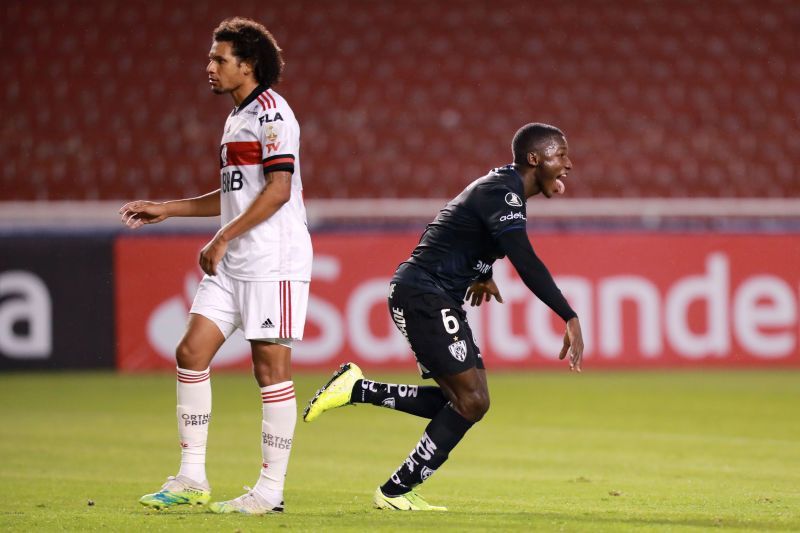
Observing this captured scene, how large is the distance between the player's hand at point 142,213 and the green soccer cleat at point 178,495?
46.4 inches

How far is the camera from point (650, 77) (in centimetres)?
1598

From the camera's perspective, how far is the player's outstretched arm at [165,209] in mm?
5633

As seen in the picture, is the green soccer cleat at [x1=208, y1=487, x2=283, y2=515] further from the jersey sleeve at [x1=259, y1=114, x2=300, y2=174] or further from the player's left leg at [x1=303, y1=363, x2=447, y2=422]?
the jersey sleeve at [x1=259, y1=114, x2=300, y2=174]

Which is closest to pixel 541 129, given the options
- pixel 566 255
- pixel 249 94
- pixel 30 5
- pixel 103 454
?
pixel 249 94

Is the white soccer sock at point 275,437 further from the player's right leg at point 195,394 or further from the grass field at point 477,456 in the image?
the player's right leg at point 195,394

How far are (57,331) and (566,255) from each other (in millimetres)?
5073

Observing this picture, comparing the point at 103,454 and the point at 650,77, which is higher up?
the point at 650,77

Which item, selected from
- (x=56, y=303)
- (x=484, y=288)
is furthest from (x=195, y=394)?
(x=56, y=303)

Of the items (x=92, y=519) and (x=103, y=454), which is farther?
(x=103, y=454)

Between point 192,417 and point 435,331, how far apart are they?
3.57 feet

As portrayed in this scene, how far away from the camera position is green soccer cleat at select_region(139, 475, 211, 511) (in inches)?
204

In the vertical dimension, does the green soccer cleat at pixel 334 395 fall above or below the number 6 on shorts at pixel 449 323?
below

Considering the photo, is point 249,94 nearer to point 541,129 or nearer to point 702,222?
point 541,129

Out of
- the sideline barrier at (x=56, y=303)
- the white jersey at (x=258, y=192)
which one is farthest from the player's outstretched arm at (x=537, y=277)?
the sideline barrier at (x=56, y=303)
